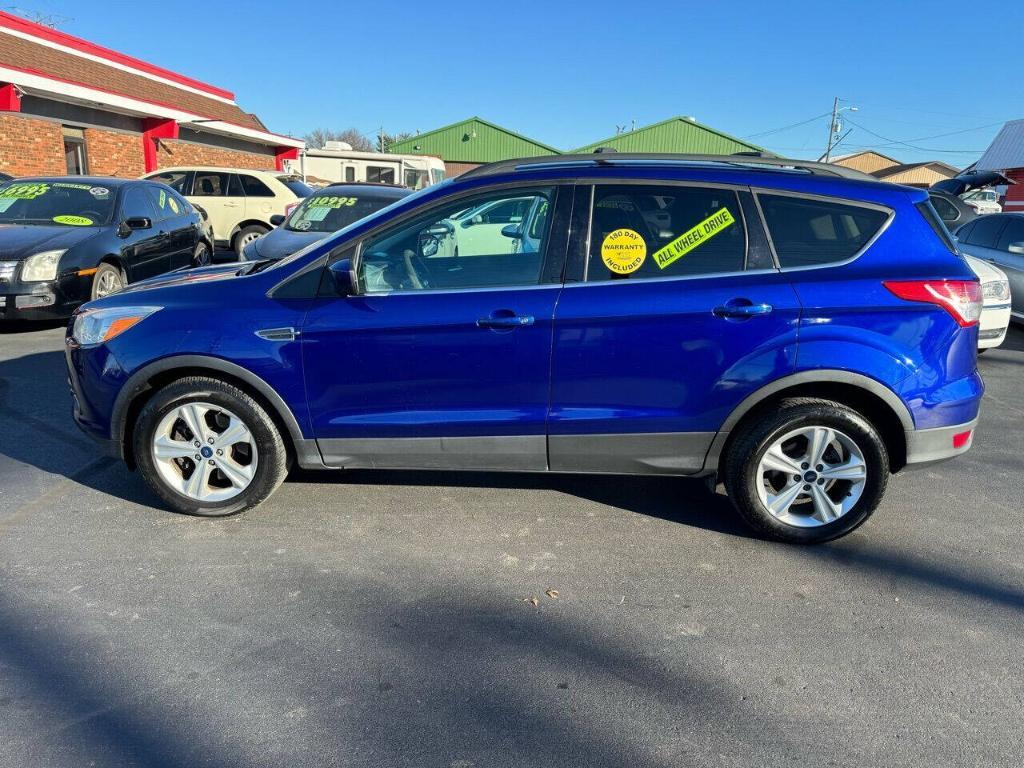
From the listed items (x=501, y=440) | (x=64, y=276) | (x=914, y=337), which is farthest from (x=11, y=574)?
(x=64, y=276)

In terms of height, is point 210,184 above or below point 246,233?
above

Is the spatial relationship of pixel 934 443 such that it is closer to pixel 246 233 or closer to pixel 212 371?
pixel 212 371

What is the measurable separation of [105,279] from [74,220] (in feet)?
2.80

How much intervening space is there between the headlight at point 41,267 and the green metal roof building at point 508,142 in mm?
33949

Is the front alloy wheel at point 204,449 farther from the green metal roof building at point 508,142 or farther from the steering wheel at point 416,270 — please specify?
the green metal roof building at point 508,142

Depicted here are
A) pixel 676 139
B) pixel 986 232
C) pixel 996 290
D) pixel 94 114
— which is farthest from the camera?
pixel 676 139

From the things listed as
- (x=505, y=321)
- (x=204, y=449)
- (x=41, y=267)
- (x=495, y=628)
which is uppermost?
(x=41, y=267)

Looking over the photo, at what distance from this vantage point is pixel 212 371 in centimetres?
342

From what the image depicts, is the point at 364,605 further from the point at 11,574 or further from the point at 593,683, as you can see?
the point at 11,574

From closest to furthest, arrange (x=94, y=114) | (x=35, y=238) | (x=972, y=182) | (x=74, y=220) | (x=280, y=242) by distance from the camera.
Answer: (x=35, y=238) → (x=74, y=220) → (x=280, y=242) → (x=972, y=182) → (x=94, y=114)

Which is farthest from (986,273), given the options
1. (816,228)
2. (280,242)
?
(280,242)

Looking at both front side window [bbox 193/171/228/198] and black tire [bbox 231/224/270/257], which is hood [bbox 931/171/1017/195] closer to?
black tire [bbox 231/224/270/257]

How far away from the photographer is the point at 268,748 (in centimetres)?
214

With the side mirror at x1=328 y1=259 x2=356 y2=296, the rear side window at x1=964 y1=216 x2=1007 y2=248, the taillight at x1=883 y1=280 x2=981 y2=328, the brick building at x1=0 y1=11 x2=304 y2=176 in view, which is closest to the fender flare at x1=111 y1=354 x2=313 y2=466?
the side mirror at x1=328 y1=259 x2=356 y2=296
